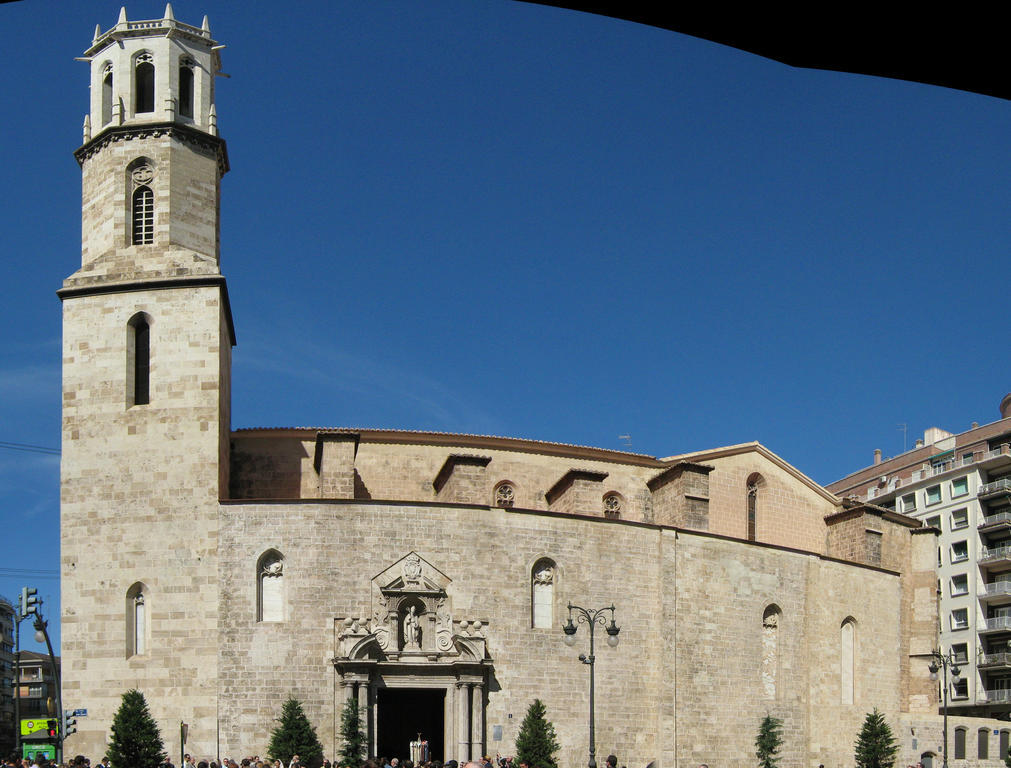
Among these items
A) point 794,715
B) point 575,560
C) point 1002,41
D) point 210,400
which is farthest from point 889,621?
point 1002,41

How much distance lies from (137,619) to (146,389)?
263 inches

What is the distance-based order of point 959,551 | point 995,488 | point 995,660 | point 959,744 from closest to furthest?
point 959,744 → point 995,660 → point 995,488 → point 959,551

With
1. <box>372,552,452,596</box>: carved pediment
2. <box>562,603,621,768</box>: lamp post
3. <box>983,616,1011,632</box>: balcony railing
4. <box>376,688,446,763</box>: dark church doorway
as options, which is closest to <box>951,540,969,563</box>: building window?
<box>983,616,1011,632</box>: balcony railing

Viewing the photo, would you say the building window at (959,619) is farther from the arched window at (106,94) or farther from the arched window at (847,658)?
the arched window at (106,94)

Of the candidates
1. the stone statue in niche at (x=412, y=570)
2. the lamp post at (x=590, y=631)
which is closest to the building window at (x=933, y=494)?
the lamp post at (x=590, y=631)

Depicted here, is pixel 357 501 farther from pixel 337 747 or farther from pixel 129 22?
pixel 129 22

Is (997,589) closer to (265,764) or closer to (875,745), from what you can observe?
(875,745)

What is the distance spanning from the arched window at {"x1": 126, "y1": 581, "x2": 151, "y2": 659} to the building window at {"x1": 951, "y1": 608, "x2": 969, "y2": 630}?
144 ft

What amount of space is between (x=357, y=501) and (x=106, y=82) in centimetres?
1551

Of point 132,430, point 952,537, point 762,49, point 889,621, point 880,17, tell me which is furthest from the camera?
point 952,537


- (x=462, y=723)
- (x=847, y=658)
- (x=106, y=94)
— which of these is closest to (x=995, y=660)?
(x=847, y=658)

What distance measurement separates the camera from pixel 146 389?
3750cm

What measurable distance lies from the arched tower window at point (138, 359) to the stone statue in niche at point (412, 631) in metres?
9.78

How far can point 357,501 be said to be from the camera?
118ft
